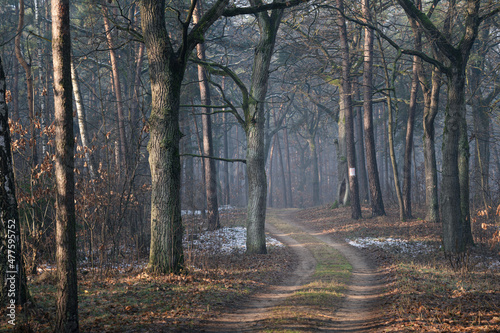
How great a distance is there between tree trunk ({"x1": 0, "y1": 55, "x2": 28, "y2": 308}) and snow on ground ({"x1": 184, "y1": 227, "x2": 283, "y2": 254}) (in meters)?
7.99

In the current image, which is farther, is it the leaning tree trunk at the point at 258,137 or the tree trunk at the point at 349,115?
the tree trunk at the point at 349,115

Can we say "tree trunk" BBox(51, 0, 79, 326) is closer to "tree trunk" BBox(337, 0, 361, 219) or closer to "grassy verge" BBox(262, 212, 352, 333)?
"grassy verge" BBox(262, 212, 352, 333)

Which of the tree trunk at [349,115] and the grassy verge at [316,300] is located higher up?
the tree trunk at [349,115]

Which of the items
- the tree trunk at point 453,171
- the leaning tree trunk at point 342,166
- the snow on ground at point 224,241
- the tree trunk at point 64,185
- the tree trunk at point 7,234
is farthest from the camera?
the leaning tree trunk at point 342,166

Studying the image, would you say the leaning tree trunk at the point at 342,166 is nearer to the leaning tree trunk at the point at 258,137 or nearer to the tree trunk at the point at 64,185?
the leaning tree trunk at the point at 258,137

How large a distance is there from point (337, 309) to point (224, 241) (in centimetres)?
955

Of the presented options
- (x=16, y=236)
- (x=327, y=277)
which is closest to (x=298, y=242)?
(x=327, y=277)

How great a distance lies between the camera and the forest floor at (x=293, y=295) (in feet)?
20.4

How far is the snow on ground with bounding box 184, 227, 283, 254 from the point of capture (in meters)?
14.7

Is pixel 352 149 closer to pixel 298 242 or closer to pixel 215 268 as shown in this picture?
pixel 298 242

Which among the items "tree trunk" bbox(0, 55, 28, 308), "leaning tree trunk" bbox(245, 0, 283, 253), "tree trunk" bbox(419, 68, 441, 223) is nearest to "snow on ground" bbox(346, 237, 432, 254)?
"tree trunk" bbox(419, 68, 441, 223)

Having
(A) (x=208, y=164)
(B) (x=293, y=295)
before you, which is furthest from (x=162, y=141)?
(A) (x=208, y=164)

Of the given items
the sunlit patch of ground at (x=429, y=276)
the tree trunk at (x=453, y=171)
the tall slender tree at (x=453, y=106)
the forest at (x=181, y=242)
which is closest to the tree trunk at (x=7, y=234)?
the forest at (x=181, y=242)

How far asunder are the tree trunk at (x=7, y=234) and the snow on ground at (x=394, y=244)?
12.3 meters
